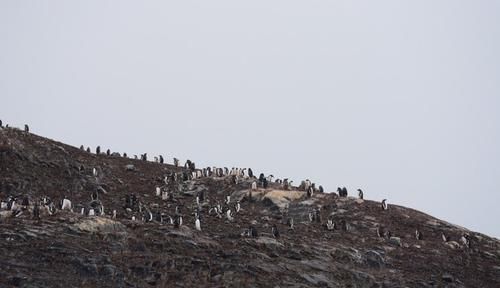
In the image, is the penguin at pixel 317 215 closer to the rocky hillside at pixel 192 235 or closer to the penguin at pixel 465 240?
the rocky hillside at pixel 192 235

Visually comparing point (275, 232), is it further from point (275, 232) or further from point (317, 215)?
point (317, 215)

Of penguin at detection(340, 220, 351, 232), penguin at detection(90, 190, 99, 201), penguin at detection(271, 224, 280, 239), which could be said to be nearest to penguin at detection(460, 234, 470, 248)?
penguin at detection(340, 220, 351, 232)

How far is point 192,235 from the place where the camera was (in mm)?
47156

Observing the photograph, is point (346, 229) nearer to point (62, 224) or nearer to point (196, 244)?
point (196, 244)

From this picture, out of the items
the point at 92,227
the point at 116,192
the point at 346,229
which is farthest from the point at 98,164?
the point at 346,229

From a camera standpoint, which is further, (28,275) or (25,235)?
(25,235)

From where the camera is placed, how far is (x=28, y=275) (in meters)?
37.0

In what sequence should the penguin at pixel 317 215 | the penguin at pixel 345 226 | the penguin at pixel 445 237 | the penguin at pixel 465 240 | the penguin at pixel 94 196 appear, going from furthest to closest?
the penguin at pixel 94 196, the penguin at pixel 317 215, the penguin at pixel 445 237, the penguin at pixel 465 240, the penguin at pixel 345 226

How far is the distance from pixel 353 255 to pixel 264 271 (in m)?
9.91

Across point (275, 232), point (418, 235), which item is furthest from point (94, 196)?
point (418, 235)

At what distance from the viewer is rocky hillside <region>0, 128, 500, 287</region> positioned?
40.4m

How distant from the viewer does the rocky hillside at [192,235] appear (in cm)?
4038

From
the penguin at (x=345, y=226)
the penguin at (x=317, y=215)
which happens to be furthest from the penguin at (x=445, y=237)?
the penguin at (x=317, y=215)

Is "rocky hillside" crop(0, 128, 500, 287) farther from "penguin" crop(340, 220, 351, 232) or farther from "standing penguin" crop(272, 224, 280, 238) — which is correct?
"standing penguin" crop(272, 224, 280, 238)
